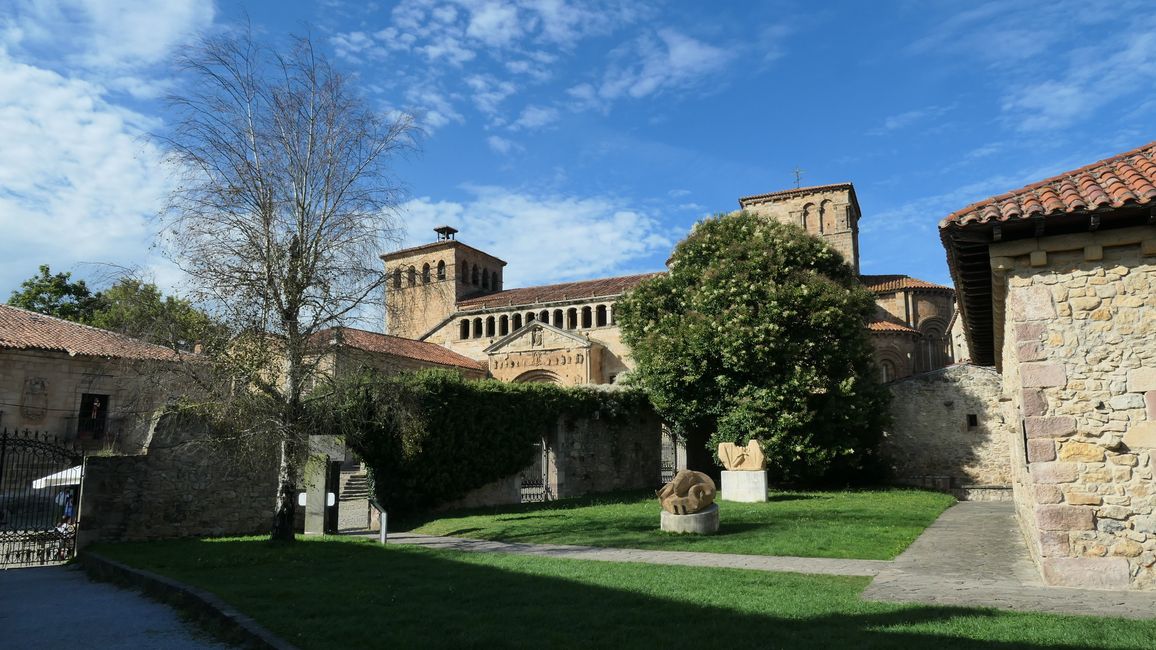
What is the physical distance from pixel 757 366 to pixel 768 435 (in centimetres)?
217

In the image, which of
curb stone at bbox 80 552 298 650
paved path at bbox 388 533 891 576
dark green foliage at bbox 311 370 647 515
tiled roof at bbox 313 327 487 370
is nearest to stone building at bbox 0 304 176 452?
tiled roof at bbox 313 327 487 370

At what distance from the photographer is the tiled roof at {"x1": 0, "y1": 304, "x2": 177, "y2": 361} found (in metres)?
23.6

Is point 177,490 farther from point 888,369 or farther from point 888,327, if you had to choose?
point 888,369

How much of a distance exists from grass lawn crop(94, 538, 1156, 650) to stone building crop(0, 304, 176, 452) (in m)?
17.2

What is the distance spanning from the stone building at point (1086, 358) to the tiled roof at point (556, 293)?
3728 centimetres

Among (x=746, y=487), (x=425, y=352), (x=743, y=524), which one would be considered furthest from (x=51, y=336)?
(x=743, y=524)

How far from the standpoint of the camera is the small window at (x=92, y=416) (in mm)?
25516

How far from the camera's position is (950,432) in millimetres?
26203

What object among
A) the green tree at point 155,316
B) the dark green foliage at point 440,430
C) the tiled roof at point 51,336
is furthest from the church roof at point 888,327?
the tiled roof at point 51,336

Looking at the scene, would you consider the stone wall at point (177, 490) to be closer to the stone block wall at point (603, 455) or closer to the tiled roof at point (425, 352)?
the stone block wall at point (603, 455)

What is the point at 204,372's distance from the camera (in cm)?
1180

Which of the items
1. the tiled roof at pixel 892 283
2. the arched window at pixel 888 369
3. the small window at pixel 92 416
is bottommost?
the small window at pixel 92 416

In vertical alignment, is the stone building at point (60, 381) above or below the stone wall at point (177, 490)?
above

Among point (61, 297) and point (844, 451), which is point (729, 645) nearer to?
point (844, 451)
